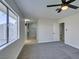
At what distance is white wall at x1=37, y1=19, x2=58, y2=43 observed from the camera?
29.2 feet

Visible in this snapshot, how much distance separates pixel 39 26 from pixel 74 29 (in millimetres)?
3519

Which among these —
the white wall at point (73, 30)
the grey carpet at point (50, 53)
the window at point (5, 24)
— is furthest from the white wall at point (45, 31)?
the window at point (5, 24)

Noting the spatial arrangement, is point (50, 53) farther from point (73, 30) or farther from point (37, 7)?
point (73, 30)

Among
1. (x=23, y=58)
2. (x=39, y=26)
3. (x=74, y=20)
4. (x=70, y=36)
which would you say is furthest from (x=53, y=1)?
(x=39, y=26)

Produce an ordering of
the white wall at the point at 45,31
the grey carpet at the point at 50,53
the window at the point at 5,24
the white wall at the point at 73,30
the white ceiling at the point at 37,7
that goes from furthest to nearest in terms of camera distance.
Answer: the white wall at the point at 45,31
the white wall at the point at 73,30
the grey carpet at the point at 50,53
the white ceiling at the point at 37,7
the window at the point at 5,24

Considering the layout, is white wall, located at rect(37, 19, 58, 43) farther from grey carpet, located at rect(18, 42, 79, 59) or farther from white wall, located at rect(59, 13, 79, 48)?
grey carpet, located at rect(18, 42, 79, 59)

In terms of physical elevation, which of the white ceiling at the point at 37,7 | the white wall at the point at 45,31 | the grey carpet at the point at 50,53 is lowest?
the grey carpet at the point at 50,53

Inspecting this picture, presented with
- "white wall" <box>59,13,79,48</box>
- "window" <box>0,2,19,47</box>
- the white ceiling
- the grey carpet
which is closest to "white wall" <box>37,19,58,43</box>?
"white wall" <box>59,13,79,48</box>

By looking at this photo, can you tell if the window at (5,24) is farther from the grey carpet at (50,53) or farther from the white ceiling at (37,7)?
the grey carpet at (50,53)

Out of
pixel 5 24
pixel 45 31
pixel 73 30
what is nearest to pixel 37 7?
pixel 5 24

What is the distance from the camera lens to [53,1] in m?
3.72

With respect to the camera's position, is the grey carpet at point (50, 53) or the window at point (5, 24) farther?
the grey carpet at point (50, 53)

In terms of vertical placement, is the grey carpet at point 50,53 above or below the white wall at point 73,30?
below

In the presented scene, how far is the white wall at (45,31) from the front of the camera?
8.91m
